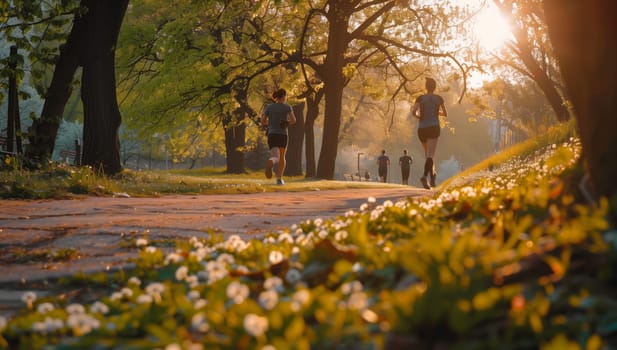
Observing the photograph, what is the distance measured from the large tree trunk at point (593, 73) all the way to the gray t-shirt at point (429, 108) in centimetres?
1128

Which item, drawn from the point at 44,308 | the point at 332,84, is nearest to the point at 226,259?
the point at 44,308

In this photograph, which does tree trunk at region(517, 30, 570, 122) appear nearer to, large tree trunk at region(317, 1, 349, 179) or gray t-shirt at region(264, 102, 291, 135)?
large tree trunk at region(317, 1, 349, 179)

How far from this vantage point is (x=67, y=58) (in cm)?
1448

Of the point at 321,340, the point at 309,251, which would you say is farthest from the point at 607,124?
the point at 321,340

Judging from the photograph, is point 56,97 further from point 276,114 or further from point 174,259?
point 174,259

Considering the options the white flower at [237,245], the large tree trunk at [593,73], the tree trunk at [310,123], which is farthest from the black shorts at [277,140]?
the tree trunk at [310,123]

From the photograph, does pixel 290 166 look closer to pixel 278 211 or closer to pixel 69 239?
pixel 278 211

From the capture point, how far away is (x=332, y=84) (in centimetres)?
2475

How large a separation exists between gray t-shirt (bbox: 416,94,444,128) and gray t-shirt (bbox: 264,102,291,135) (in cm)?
298

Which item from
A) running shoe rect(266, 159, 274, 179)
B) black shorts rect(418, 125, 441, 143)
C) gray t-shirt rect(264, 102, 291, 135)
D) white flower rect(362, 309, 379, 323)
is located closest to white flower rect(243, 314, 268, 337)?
white flower rect(362, 309, 379, 323)

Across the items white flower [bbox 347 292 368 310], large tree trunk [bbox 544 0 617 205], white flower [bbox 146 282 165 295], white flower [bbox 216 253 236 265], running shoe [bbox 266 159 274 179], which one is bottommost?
white flower [bbox 146 282 165 295]

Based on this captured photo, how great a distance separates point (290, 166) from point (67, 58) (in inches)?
795

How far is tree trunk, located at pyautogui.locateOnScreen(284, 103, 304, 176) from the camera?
34094 mm

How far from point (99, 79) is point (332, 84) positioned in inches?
465
